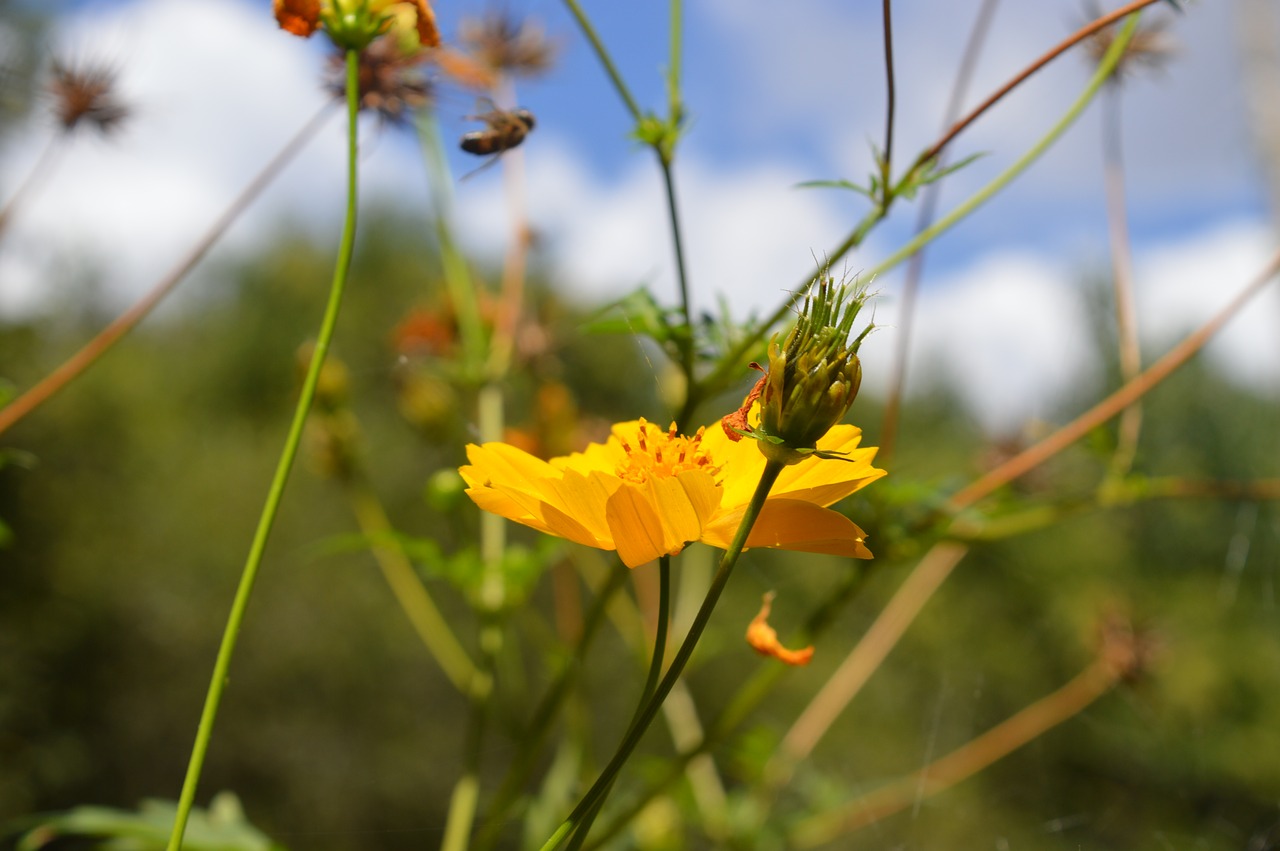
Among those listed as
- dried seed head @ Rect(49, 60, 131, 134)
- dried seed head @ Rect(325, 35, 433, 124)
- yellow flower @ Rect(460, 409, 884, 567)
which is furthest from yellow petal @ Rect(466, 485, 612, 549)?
dried seed head @ Rect(49, 60, 131, 134)

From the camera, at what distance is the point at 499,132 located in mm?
573

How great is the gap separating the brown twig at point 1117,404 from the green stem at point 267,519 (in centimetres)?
43

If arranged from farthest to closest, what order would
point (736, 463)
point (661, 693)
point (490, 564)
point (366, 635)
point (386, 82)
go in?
point (366, 635) < point (490, 564) < point (386, 82) < point (736, 463) < point (661, 693)

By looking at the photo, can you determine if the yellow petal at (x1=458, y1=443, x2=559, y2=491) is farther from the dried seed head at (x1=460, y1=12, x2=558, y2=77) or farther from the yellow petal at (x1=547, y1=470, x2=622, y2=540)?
the dried seed head at (x1=460, y1=12, x2=558, y2=77)

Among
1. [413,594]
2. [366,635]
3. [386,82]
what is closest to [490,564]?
[413,594]

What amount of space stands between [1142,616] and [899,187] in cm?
97

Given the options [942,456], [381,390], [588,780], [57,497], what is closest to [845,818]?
[588,780]

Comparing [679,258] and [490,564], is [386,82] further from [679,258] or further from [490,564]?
[490,564]

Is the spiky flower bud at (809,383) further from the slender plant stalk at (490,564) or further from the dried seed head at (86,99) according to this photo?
the dried seed head at (86,99)

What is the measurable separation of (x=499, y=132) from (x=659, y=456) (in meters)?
0.25

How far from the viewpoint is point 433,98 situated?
24.0 inches

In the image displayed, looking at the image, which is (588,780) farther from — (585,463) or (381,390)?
(381,390)

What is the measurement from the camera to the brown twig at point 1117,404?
64cm

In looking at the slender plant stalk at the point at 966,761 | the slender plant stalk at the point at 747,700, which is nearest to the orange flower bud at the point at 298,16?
the slender plant stalk at the point at 747,700
